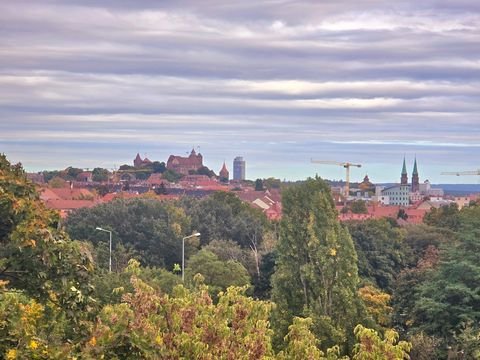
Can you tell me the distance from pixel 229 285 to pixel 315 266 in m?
11.3

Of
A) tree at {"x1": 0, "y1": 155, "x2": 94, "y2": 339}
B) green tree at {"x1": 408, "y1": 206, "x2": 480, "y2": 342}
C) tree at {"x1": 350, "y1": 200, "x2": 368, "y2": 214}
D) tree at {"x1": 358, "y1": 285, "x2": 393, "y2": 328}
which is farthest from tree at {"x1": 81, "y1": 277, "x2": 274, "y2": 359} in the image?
tree at {"x1": 350, "y1": 200, "x2": 368, "y2": 214}

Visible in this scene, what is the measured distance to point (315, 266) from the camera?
3005cm

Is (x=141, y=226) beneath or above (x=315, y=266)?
above

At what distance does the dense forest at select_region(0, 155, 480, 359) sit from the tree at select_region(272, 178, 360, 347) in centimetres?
4

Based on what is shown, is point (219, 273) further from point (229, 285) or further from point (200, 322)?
point (200, 322)

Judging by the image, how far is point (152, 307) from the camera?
1417 cm

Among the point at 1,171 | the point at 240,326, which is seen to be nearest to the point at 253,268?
the point at 240,326

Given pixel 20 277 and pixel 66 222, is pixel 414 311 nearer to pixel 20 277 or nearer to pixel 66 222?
pixel 20 277

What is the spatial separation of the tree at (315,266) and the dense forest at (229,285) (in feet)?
0.14

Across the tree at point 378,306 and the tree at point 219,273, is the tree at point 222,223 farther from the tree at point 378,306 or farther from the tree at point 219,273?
the tree at point 378,306

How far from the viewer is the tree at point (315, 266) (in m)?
29.2

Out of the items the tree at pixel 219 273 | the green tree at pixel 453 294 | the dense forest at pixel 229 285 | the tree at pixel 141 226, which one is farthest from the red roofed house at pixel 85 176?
the green tree at pixel 453 294

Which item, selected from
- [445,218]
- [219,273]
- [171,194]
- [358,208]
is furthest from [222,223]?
[171,194]

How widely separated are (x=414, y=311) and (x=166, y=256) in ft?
100
